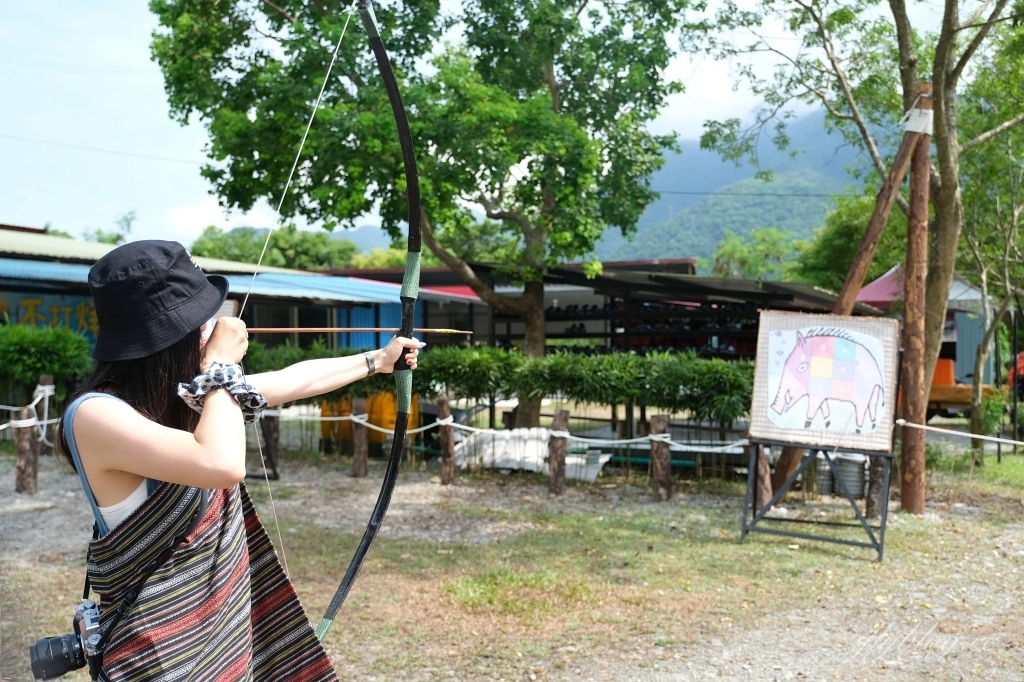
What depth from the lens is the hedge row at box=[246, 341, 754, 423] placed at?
303 inches

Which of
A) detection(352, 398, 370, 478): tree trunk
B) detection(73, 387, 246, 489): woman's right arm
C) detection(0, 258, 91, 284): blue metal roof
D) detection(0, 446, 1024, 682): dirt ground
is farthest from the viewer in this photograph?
detection(0, 258, 91, 284): blue metal roof

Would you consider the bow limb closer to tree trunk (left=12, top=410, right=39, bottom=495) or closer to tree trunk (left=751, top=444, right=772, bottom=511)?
tree trunk (left=751, top=444, right=772, bottom=511)

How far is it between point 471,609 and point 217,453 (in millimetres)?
3276

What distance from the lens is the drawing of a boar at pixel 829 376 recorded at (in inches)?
236

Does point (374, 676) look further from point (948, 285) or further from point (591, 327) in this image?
point (591, 327)

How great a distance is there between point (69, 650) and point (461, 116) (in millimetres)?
7095

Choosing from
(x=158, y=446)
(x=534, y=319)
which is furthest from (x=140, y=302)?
Result: (x=534, y=319)

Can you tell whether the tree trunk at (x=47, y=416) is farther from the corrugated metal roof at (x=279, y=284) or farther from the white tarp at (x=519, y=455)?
the white tarp at (x=519, y=455)

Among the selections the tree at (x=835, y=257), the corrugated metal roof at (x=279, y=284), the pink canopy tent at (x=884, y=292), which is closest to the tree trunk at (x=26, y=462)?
the corrugated metal roof at (x=279, y=284)

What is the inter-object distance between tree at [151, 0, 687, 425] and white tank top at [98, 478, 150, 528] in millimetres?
6614

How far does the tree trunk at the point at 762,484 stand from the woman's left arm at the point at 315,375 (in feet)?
16.2

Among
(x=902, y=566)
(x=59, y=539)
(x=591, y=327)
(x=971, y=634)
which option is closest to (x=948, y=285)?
(x=902, y=566)

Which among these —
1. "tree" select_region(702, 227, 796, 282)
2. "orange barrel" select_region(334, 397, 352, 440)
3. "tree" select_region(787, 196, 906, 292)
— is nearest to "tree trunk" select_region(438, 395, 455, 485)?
"orange barrel" select_region(334, 397, 352, 440)

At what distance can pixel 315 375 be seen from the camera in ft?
6.48
